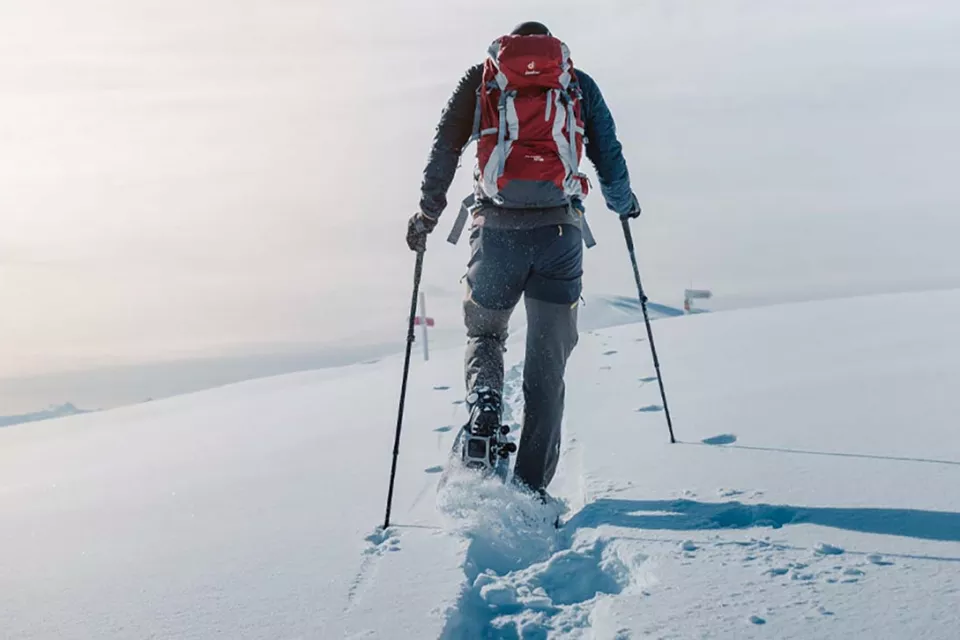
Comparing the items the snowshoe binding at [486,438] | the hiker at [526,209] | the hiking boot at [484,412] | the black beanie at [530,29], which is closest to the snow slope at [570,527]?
the snowshoe binding at [486,438]

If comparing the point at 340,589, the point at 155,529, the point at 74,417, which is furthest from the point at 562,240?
the point at 74,417

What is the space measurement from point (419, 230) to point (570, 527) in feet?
5.31

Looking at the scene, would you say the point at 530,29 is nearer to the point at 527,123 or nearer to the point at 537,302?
the point at 527,123

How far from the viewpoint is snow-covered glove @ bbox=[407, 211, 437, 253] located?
3.58 m

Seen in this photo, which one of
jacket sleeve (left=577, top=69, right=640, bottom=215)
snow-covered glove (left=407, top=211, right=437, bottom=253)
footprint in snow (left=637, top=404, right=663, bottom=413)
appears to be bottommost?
footprint in snow (left=637, top=404, right=663, bottom=413)

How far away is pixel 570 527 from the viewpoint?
2.83 meters

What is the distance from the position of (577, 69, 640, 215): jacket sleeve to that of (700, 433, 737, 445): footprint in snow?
53.0 inches

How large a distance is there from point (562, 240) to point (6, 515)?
11.5 ft

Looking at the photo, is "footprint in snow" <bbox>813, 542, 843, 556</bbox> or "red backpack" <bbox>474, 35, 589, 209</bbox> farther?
"red backpack" <bbox>474, 35, 589, 209</bbox>

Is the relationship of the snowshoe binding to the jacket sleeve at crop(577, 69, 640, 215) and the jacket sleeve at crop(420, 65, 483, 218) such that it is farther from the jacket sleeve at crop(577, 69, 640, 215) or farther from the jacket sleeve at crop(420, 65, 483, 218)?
the jacket sleeve at crop(577, 69, 640, 215)

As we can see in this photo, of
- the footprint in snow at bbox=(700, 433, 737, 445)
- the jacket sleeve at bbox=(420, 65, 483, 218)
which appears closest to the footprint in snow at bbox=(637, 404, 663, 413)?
the footprint in snow at bbox=(700, 433, 737, 445)

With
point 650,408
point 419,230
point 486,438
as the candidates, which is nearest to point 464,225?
point 419,230

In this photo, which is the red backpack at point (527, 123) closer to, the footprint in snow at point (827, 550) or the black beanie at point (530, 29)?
the black beanie at point (530, 29)

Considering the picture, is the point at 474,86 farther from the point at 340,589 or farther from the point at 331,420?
the point at 331,420
